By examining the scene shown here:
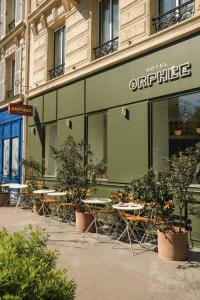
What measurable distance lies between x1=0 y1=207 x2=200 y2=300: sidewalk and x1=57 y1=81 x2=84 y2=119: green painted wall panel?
4799 millimetres

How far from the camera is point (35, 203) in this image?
41.0ft

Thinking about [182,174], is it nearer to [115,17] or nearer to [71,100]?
[115,17]

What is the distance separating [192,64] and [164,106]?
4.23 feet

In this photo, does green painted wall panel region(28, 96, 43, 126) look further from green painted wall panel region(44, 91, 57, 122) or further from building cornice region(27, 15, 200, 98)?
building cornice region(27, 15, 200, 98)

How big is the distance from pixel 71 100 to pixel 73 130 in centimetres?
98

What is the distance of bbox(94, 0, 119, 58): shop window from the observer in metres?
11.1

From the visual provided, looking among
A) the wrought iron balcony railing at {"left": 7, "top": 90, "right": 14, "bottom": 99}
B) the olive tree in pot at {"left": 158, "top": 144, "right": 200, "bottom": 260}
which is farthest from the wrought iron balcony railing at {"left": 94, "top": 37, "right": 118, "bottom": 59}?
the wrought iron balcony railing at {"left": 7, "top": 90, "right": 14, "bottom": 99}

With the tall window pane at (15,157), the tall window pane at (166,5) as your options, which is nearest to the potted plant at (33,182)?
the tall window pane at (15,157)

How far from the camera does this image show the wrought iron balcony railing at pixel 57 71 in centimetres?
1365

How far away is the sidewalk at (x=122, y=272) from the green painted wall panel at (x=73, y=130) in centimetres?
416

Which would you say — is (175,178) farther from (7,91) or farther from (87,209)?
(7,91)

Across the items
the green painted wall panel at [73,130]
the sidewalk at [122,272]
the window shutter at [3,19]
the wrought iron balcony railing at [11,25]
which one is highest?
the window shutter at [3,19]

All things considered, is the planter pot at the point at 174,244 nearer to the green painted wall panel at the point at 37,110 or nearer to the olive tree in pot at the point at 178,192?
the olive tree in pot at the point at 178,192

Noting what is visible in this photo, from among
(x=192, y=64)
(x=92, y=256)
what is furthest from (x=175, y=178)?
(x=192, y=64)
